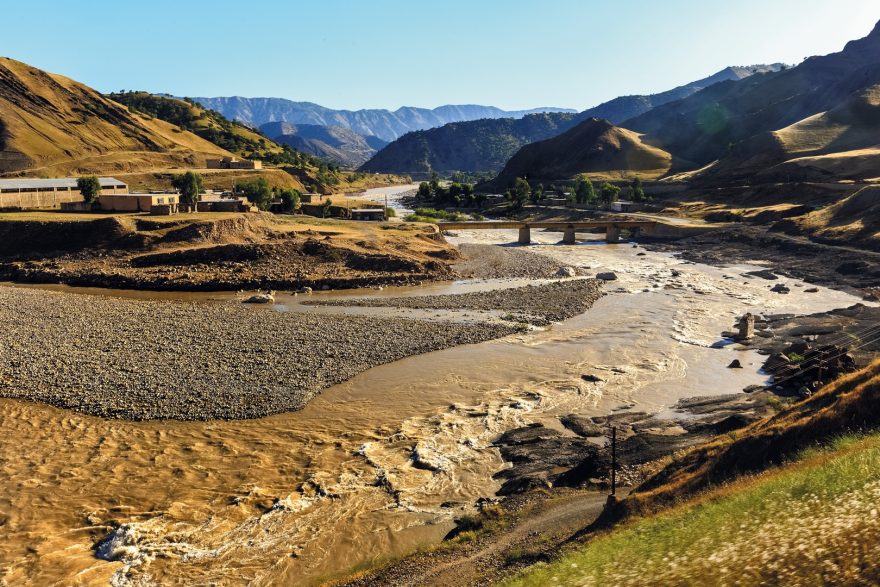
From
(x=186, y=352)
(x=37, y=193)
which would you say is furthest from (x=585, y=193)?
(x=186, y=352)

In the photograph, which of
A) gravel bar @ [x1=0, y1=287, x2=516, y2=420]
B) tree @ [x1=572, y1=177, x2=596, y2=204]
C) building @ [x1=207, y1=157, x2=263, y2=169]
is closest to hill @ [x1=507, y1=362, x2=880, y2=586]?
gravel bar @ [x1=0, y1=287, x2=516, y2=420]

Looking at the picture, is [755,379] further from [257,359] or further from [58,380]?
[58,380]

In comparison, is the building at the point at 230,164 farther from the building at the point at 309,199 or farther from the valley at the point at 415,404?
the valley at the point at 415,404

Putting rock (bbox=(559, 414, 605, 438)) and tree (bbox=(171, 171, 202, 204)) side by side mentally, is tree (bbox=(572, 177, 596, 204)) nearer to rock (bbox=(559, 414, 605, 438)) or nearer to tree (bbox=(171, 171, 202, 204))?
tree (bbox=(171, 171, 202, 204))

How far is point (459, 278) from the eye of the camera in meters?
69.9

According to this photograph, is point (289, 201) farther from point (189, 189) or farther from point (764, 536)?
point (764, 536)

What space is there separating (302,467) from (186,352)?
1603cm

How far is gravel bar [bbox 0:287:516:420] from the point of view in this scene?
1181 inches

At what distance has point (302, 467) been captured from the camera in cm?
2459

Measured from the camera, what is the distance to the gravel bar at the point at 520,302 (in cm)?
5119

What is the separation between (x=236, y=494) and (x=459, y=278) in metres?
49.3

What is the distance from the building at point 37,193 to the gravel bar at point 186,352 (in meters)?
33.4

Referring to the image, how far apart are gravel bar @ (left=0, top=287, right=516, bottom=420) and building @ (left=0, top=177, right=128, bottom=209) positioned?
109 feet

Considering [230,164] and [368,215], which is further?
[230,164]
